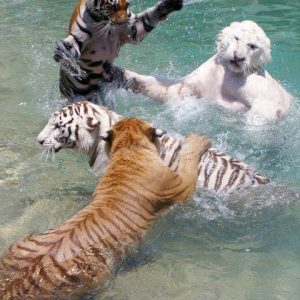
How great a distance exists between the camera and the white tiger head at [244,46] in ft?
13.6

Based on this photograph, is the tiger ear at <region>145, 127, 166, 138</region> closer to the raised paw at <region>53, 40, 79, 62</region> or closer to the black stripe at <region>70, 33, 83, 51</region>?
the raised paw at <region>53, 40, 79, 62</region>

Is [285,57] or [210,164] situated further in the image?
[285,57]

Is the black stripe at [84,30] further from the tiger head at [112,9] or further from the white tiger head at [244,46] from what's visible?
the white tiger head at [244,46]

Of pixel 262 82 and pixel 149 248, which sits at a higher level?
pixel 262 82

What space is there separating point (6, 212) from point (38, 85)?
2.02 m

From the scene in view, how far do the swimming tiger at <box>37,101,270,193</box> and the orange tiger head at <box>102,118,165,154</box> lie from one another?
14.1 inches

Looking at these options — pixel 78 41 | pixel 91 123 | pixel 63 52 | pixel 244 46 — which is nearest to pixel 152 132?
pixel 91 123

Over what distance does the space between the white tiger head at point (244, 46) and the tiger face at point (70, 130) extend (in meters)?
1.26

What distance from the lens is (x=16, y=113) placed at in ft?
15.5

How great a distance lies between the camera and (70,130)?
134 inches

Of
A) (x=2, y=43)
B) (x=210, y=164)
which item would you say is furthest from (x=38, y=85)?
(x=210, y=164)

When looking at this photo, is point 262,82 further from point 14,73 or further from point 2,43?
point 2,43

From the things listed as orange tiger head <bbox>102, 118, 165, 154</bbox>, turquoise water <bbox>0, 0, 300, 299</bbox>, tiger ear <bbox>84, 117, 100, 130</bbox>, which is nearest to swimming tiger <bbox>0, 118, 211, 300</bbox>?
orange tiger head <bbox>102, 118, 165, 154</bbox>

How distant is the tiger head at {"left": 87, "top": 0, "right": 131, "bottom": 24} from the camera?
12.9 feet
